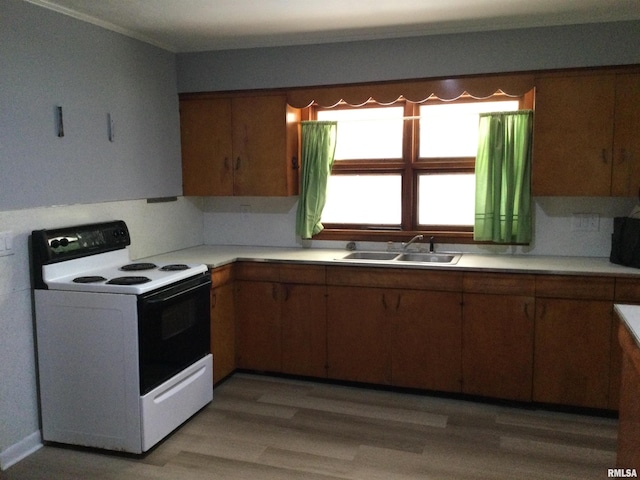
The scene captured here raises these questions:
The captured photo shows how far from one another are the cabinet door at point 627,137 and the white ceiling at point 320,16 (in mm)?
414

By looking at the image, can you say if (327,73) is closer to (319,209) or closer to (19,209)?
(319,209)

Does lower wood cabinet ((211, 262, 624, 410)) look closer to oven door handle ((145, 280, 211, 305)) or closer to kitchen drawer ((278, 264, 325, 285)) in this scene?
kitchen drawer ((278, 264, 325, 285))

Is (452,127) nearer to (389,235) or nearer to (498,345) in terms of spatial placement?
(389,235)

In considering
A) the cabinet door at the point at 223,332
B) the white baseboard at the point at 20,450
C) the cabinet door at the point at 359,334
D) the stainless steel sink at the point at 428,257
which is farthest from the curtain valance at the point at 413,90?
the white baseboard at the point at 20,450

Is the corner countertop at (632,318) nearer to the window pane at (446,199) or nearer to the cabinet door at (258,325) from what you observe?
the window pane at (446,199)

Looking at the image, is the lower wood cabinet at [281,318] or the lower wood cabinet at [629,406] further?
the lower wood cabinet at [281,318]

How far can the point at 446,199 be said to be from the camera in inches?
164

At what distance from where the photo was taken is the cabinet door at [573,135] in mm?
3516

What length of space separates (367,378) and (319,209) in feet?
4.27

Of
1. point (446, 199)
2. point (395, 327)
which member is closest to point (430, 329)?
point (395, 327)

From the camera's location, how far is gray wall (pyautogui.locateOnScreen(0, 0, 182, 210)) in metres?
2.93

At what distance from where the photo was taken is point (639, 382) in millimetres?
2117

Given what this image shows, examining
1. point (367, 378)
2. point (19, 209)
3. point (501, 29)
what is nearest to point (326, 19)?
point (501, 29)

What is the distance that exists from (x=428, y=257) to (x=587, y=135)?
129cm
